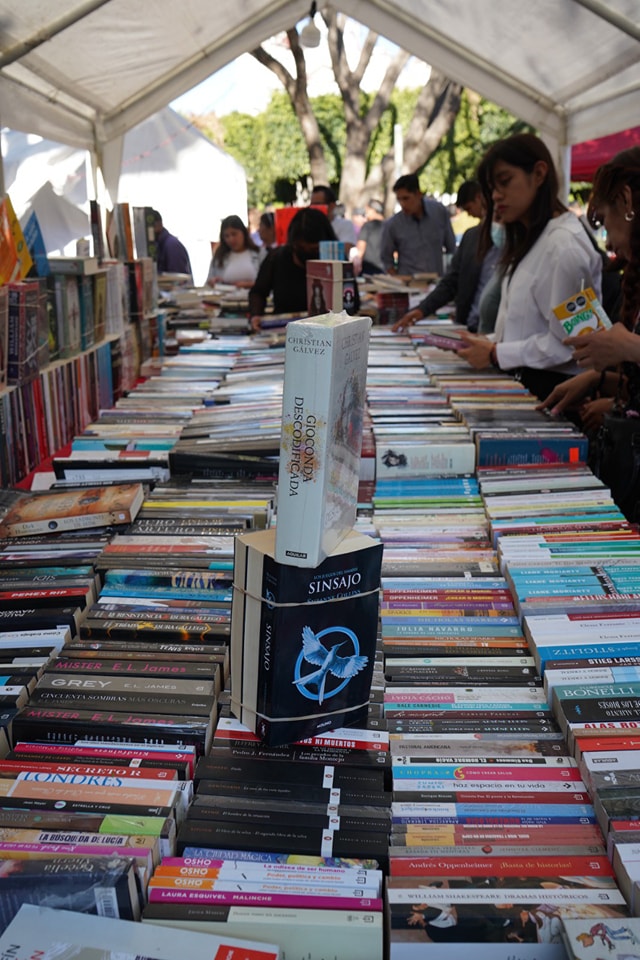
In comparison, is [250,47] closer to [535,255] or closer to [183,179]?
[535,255]

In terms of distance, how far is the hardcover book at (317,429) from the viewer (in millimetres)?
1078

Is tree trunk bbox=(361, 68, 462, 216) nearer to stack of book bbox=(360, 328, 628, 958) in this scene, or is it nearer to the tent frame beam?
the tent frame beam

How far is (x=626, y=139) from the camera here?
9.55 m

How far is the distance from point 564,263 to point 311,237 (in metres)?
2.14

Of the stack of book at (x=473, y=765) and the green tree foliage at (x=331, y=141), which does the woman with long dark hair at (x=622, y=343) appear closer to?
the stack of book at (x=473, y=765)

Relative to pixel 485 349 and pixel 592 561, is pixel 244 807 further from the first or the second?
pixel 485 349

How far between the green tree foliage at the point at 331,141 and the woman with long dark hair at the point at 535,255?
16.7 m

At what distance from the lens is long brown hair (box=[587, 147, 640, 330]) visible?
7.82ft

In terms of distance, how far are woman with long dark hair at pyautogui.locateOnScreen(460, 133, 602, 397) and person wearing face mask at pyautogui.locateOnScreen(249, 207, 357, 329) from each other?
169cm

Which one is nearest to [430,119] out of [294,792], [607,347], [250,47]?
[250,47]

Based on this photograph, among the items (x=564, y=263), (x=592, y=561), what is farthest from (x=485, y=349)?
(x=592, y=561)

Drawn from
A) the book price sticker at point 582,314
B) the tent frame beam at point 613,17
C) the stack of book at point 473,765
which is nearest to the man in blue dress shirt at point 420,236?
the tent frame beam at point 613,17

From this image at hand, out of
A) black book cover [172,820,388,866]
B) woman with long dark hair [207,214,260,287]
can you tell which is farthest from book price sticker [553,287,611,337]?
woman with long dark hair [207,214,260,287]

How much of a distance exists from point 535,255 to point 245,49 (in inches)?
165
